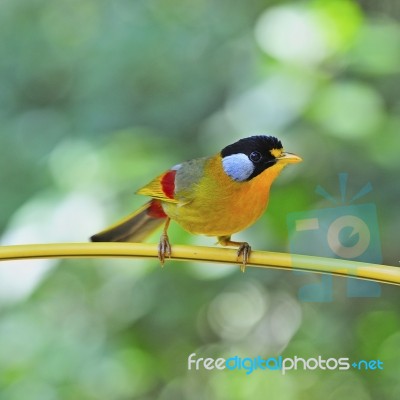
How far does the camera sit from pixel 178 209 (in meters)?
1.87

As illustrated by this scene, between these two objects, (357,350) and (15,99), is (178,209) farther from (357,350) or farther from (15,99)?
(15,99)

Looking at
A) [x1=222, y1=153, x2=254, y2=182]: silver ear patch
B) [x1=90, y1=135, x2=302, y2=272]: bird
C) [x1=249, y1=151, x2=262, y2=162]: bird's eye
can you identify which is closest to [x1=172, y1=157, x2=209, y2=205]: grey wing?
[x1=90, y1=135, x2=302, y2=272]: bird

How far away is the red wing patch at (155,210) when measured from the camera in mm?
2031

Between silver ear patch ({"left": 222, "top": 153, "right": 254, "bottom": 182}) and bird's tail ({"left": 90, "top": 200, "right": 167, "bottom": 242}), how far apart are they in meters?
0.24

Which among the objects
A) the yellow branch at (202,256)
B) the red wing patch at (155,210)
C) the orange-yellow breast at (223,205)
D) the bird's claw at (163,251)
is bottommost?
the yellow branch at (202,256)

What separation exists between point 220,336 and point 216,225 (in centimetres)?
127

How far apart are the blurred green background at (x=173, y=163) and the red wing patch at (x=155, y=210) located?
14 centimetres

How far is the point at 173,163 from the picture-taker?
236 centimetres

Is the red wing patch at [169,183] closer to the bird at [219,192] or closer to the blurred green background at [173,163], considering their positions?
the bird at [219,192]

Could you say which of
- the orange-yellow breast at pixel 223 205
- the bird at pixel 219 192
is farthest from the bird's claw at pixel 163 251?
the orange-yellow breast at pixel 223 205

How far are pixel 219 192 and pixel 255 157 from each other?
151 millimetres

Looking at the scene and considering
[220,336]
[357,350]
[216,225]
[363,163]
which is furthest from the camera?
[220,336]

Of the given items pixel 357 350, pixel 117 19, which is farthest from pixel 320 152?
pixel 117 19

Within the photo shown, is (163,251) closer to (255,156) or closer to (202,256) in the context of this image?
(202,256)
